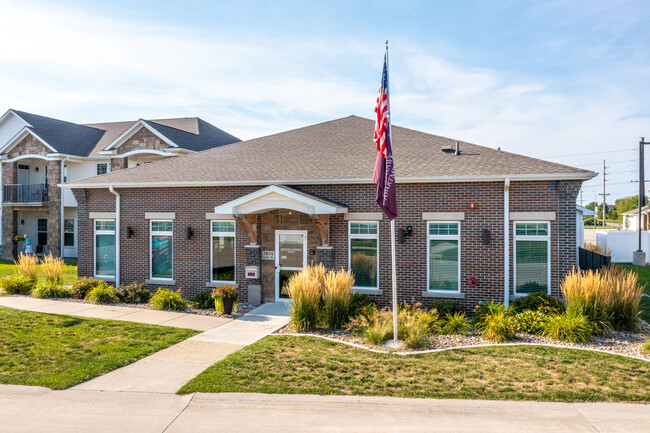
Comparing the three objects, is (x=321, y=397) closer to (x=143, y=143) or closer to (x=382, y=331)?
(x=382, y=331)

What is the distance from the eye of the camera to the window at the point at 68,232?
2680cm

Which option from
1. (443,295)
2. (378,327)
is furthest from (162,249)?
(443,295)

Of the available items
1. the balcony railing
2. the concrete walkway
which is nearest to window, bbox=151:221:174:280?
the concrete walkway

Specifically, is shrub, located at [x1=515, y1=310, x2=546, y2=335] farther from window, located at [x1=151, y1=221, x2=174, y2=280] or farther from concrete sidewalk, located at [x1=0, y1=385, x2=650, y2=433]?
window, located at [x1=151, y1=221, x2=174, y2=280]

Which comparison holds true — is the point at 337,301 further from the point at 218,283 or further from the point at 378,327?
the point at 218,283

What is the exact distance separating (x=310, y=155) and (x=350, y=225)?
337cm

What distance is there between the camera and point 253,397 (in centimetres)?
649

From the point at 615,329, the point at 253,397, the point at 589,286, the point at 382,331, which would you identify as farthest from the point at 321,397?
the point at 615,329

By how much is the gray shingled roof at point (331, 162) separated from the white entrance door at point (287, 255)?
1559 mm

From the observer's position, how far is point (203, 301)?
1306 cm

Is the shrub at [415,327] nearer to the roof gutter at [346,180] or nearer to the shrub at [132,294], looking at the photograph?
the roof gutter at [346,180]

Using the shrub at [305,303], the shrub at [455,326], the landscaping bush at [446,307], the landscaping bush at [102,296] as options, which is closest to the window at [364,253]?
the landscaping bush at [446,307]

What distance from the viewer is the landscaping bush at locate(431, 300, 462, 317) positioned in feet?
37.1

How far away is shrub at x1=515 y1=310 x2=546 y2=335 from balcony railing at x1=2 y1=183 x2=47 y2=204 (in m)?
26.2
